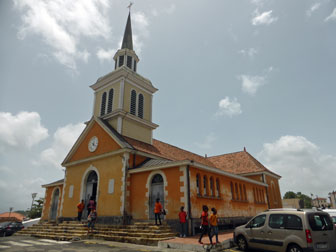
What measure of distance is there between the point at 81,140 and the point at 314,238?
62.2 ft

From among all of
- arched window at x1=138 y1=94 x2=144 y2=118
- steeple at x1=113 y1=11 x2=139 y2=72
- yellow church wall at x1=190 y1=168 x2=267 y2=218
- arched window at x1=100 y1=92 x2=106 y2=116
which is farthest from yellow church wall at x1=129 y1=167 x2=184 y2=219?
steeple at x1=113 y1=11 x2=139 y2=72

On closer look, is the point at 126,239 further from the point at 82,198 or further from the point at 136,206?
the point at 82,198

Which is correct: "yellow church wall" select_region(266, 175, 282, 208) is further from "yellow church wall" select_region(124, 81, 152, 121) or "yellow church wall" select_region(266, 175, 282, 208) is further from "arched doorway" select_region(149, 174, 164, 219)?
"arched doorway" select_region(149, 174, 164, 219)

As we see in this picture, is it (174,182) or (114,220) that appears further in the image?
(114,220)

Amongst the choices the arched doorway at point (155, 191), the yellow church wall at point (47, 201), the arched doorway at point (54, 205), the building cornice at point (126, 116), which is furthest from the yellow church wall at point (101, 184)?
the building cornice at point (126, 116)

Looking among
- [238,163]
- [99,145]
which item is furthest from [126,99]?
[238,163]

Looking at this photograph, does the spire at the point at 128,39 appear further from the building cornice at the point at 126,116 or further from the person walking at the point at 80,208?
the person walking at the point at 80,208

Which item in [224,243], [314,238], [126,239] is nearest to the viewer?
[314,238]

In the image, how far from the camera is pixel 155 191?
15.4 meters

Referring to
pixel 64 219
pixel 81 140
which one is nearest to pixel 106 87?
pixel 81 140

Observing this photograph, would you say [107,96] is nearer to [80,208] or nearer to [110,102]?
[110,102]

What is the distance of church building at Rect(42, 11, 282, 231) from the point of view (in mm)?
14625

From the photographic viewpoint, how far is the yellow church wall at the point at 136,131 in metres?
20.8

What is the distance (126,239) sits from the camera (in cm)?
1198
